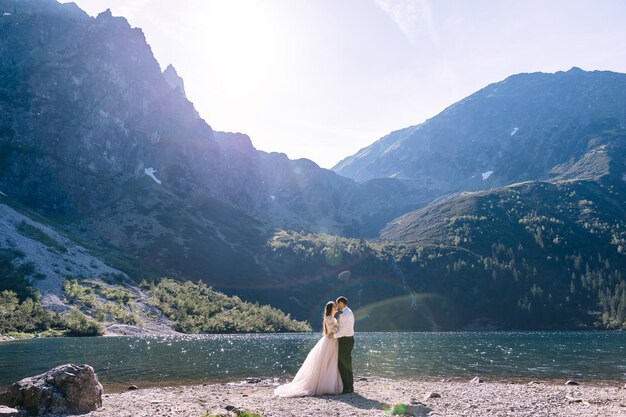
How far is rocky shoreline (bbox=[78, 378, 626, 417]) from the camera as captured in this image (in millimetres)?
19219

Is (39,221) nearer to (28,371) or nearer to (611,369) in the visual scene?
(28,371)

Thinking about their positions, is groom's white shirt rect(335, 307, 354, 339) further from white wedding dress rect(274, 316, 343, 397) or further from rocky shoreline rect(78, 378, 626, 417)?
rocky shoreline rect(78, 378, 626, 417)

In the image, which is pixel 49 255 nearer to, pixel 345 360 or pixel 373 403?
pixel 345 360

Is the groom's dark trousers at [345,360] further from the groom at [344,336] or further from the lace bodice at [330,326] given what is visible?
the lace bodice at [330,326]

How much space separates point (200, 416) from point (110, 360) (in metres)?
40.1

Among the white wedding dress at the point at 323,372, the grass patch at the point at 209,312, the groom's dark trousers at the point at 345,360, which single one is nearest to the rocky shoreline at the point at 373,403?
the groom's dark trousers at the point at 345,360

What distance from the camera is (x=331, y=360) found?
924 inches

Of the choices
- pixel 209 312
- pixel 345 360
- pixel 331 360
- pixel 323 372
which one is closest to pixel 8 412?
pixel 323 372

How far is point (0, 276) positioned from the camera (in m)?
124

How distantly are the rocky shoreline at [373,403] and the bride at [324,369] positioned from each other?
79cm

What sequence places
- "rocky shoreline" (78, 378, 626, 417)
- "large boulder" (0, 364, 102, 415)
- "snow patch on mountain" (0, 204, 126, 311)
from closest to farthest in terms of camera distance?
1. "large boulder" (0, 364, 102, 415)
2. "rocky shoreline" (78, 378, 626, 417)
3. "snow patch on mountain" (0, 204, 126, 311)

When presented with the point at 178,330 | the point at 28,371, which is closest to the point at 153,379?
the point at 28,371

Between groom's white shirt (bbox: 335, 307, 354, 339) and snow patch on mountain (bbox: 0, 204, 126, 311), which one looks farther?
snow patch on mountain (bbox: 0, 204, 126, 311)

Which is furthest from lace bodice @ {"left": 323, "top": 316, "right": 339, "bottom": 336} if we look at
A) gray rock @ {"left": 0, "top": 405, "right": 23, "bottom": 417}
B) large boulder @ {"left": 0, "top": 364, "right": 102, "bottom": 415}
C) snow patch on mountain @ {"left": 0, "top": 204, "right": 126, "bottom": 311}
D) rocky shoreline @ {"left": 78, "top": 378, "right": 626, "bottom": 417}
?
snow patch on mountain @ {"left": 0, "top": 204, "right": 126, "bottom": 311}
